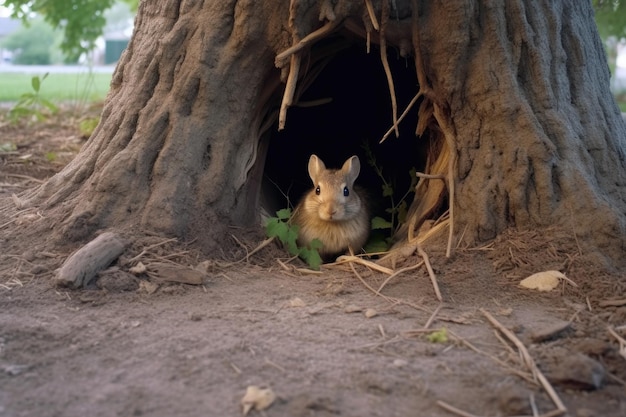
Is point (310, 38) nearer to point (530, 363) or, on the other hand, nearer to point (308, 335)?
point (308, 335)

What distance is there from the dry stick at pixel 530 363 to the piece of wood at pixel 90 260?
2.29 meters

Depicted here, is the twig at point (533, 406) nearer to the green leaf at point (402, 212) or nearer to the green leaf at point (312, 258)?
the green leaf at point (312, 258)

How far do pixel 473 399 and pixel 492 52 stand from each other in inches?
102

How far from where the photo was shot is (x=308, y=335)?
12.0 ft

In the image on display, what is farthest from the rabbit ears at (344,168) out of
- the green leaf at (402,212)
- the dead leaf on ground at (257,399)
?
the dead leaf on ground at (257,399)

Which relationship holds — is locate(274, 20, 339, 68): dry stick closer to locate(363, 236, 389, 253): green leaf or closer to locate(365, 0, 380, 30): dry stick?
locate(365, 0, 380, 30): dry stick

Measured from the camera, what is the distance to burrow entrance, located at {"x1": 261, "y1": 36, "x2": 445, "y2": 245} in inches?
286

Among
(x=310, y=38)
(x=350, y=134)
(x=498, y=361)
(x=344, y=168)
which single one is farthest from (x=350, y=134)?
(x=498, y=361)

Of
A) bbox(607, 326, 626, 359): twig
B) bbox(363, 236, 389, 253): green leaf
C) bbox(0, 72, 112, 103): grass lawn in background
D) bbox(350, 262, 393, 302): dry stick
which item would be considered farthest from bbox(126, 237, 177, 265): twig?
bbox(0, 72, 112, 103): grass lawn in background

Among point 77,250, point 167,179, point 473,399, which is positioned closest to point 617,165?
point 473,399

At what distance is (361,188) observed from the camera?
23.7 feet

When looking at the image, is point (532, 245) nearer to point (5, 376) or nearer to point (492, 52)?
point (492, 52)

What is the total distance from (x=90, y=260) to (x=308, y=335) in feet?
5.01

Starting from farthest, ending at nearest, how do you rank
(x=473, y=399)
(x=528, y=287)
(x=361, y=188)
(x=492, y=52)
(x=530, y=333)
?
(x=361, y=188) → (x=492, y=52) → (x=528, y=287) → (x=530, y=333) → (x=473, y=399)
